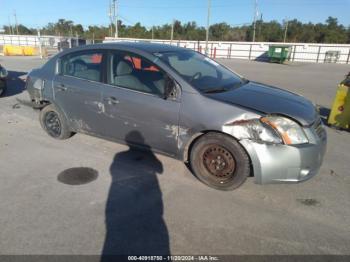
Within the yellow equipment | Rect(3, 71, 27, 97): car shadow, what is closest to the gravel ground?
the yellow equipment

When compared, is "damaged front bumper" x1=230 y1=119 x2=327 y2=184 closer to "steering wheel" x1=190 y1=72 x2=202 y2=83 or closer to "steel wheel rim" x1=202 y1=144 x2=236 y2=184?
"steel wheel rim" x1=202 y1=144 x2=236 y2=184

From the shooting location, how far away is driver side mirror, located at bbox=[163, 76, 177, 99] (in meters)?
3.43

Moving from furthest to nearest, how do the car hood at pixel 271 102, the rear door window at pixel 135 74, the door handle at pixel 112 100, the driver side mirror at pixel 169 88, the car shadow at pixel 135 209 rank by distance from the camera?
the door handle at pixel 112 100, the rear door window at pixel 135 74, the driver side mirror at pixel 169 88, the car hood at pixel 271 102, the car shadow at pixel 135 209

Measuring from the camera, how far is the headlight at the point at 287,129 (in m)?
3.01

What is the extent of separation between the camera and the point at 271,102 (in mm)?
3340

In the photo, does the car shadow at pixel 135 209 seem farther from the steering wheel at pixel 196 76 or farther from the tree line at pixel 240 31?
the tree line at pixel 240 31

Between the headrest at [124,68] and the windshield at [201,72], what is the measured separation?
1.37ft

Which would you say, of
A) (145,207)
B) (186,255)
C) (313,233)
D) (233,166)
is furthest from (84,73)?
(313,233)

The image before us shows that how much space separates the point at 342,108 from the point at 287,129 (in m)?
3.61

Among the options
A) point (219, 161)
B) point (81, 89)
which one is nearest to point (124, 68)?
point (81, 89)

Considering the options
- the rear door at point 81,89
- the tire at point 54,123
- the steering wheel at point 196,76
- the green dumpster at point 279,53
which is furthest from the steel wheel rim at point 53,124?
the green dumpster at point 279,53

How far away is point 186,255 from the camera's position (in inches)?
94.4

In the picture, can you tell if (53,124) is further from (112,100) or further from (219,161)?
(219,161)

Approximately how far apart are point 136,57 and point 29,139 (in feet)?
8.65
